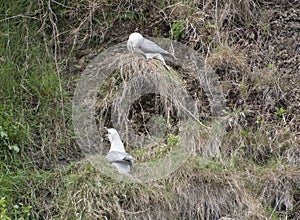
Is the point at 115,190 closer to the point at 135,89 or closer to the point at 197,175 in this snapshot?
the point at 197,175

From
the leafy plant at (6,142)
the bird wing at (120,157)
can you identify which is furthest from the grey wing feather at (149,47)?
the leafy plant at (6,142)

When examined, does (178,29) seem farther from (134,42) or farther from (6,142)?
(6,142)

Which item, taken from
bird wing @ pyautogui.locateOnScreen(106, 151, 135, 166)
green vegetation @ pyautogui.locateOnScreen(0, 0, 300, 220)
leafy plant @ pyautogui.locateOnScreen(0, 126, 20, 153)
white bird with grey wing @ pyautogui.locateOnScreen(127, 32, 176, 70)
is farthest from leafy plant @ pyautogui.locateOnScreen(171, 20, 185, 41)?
leafy plant @ pyautogui.locateOnScreen(0, 126, 20, 153)

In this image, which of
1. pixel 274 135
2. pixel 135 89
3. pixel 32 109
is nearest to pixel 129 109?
pixel 135 89

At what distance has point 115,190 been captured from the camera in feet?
16.1

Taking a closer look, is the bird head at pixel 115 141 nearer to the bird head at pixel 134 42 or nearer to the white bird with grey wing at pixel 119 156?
the white bird with grey wing at pixel 119 156

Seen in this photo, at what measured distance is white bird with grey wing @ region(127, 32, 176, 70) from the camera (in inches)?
221

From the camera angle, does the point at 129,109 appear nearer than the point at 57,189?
No

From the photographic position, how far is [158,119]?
5664mm

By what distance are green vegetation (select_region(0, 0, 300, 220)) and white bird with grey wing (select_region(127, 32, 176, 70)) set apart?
0.28 ft

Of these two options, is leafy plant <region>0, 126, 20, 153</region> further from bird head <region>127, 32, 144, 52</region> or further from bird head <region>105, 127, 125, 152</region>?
bird head <region>127, 32, 144, 52</region>

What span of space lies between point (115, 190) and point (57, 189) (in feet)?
1.58

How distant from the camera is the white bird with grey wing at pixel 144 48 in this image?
5.61 m

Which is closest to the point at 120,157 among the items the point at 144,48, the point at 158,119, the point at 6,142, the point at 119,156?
A: the point at 119,156
